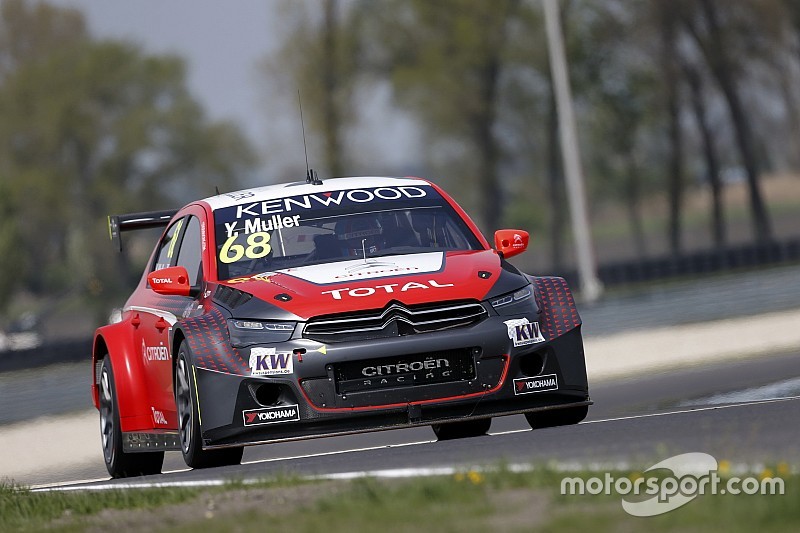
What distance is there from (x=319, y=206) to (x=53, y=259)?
92.2 m

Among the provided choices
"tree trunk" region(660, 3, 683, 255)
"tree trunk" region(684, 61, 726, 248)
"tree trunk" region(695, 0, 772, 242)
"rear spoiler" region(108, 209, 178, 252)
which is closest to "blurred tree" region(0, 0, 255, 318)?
"tree trunk" region(660, 3, 683, 255)

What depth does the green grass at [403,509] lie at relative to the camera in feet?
17.7

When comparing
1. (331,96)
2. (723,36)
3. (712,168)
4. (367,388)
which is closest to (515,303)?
(367,388)

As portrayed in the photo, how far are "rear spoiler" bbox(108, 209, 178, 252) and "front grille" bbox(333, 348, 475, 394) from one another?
3.37 meters

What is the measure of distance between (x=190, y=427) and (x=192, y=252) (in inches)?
63.7

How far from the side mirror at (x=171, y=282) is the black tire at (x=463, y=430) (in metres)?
1.91

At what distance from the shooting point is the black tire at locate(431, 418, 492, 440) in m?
10.9

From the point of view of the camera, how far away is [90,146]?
8638cm

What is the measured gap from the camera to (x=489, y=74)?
69.9 meters

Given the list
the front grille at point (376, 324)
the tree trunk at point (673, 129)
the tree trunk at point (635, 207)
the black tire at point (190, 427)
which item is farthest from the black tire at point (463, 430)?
the tree trunk at point (635, 207)

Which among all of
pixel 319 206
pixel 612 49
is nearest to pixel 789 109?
pixel 612 49

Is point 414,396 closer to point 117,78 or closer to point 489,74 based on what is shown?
point 489,74

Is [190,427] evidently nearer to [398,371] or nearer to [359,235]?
[398,371]

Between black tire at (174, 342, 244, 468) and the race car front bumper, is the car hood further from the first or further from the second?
black tire at (174, 342, 244, 468)
